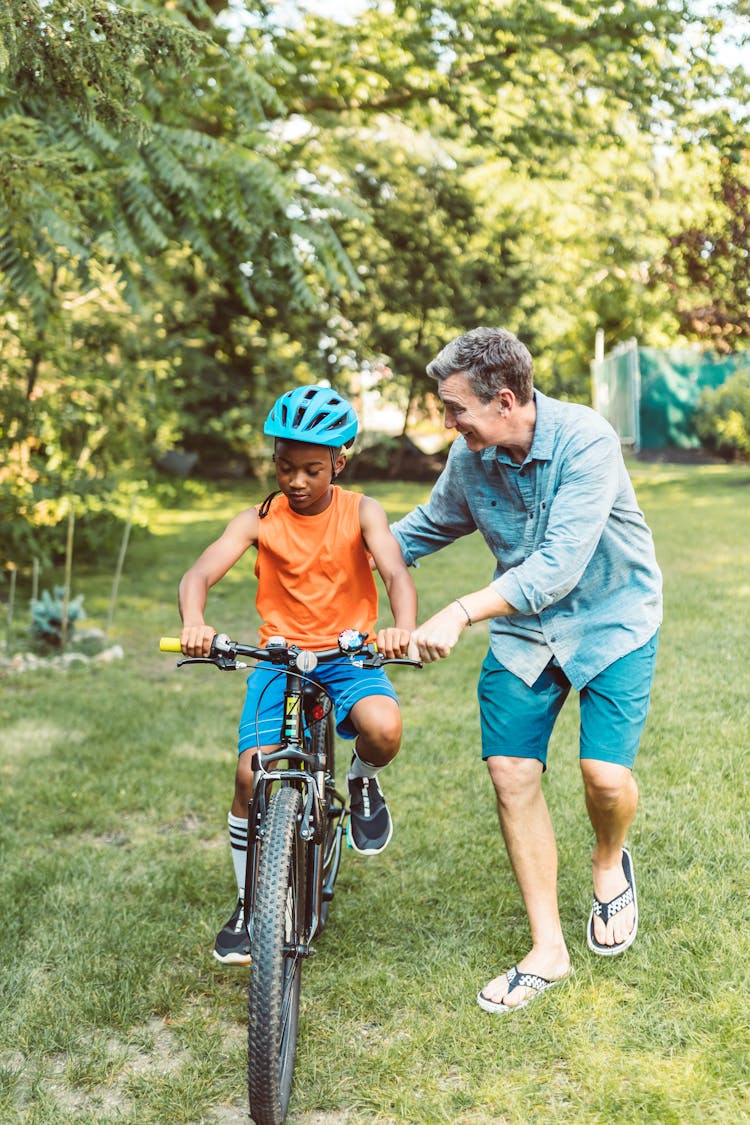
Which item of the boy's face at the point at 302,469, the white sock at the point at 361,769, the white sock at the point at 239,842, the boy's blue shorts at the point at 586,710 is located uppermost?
the boy's face at the point at 302,469

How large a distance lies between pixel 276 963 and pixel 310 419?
62.1 inches

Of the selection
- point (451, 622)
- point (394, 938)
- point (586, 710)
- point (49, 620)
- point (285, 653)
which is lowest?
point (394, 938)

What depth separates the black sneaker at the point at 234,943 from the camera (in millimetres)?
3805

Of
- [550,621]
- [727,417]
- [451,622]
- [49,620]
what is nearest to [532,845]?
[550,621]

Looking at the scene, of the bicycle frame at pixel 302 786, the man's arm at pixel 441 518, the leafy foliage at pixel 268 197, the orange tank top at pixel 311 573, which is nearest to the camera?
the bicycle frame at pixel 302 786

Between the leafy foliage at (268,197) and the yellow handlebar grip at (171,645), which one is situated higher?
the leafy foliage at (268,197)

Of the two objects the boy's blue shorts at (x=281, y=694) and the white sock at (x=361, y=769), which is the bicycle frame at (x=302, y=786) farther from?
the white sock at (x=361, y=769)

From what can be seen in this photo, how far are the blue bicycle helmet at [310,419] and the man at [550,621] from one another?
0.34 metres

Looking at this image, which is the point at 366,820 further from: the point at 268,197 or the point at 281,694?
the point at 268,197

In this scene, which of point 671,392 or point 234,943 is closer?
point 234,943

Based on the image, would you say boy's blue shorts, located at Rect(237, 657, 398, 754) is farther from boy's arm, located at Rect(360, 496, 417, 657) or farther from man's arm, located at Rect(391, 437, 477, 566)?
man's arm, located at Rect(391, 437, 477, 566)

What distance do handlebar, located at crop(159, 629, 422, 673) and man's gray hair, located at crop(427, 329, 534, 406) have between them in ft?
2.83

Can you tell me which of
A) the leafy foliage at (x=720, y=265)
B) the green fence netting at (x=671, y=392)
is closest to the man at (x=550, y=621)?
the leafy foliage at (x=720, y=265)

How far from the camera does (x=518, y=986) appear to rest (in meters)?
3.51
